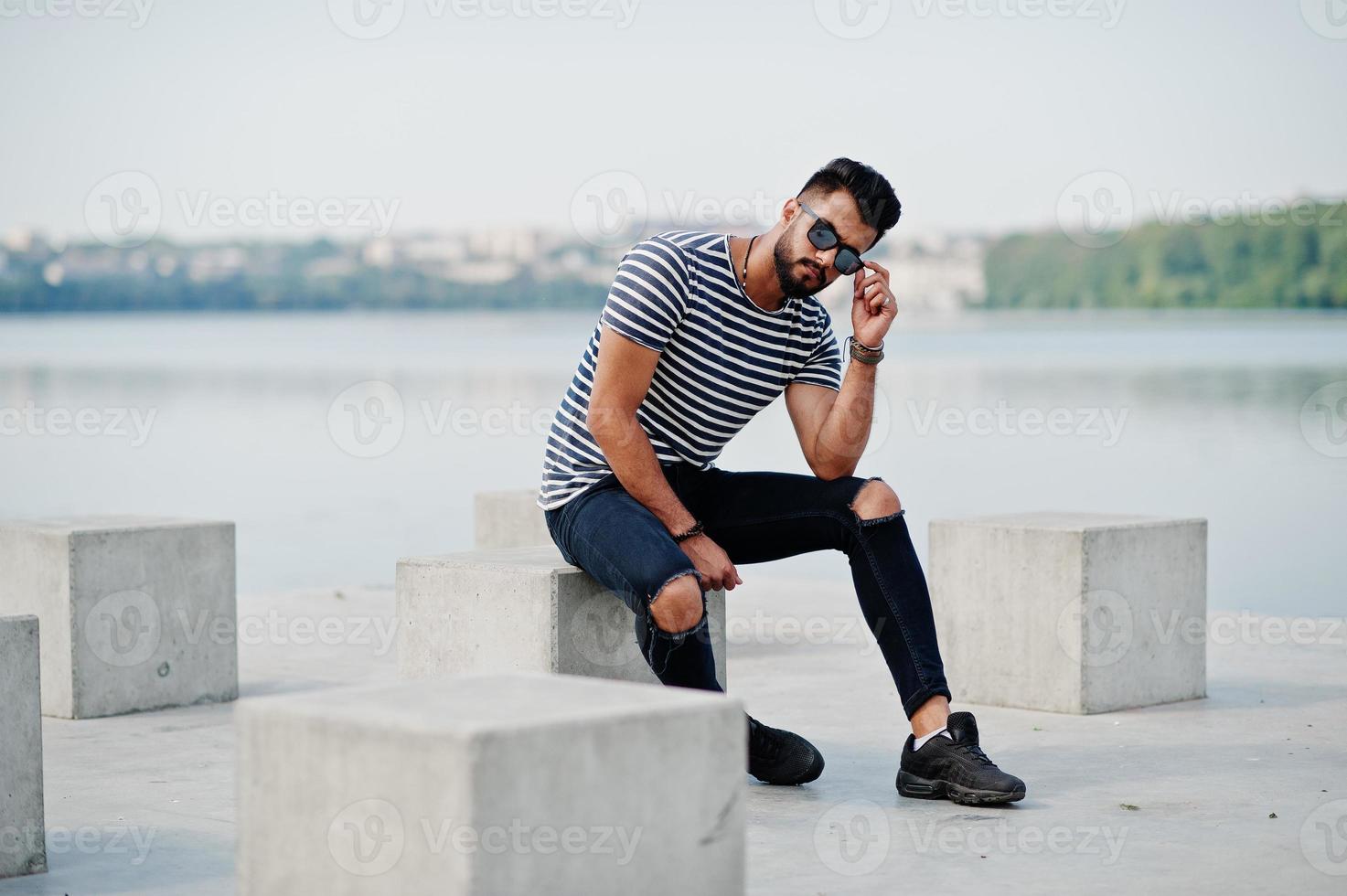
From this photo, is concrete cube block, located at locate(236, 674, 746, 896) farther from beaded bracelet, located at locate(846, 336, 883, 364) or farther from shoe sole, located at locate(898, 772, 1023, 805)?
beaded bracelet, located at locate(846, 336, 883, 364)

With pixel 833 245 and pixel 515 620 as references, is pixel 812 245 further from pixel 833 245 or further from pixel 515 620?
pixel 515 620

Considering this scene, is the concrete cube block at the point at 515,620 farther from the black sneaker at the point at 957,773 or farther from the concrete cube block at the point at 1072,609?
the concrete cube block at the point at 1072,609

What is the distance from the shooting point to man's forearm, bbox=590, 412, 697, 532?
14.9 feet

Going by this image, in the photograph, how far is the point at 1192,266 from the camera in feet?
233

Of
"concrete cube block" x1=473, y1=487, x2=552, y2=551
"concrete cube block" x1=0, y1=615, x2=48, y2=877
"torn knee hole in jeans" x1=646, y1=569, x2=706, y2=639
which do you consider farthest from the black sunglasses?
"concrete cube block" x1=473, y1=487, x2=552, y2=551

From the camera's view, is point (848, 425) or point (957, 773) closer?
point (957, 773)

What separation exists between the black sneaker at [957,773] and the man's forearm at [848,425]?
0.73 meters

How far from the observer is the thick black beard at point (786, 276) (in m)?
4.73

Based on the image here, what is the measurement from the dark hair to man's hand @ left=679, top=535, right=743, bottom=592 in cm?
92

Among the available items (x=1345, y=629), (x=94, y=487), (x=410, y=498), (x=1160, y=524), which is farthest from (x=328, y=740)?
(x=94, y=487)

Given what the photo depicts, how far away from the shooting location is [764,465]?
17.5 m

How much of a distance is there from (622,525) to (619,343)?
1.49 feet

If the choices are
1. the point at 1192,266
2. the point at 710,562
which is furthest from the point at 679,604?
the point at 1192,266

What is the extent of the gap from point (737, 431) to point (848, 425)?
0.30 meters
